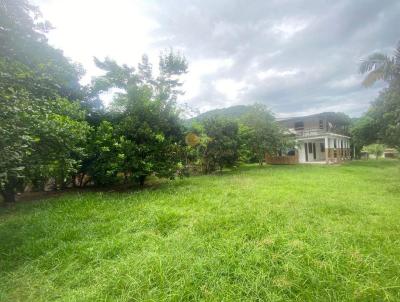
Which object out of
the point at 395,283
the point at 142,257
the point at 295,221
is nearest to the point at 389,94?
the point at 295,221

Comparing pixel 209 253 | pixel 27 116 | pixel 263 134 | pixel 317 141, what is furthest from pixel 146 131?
pixel 317 141

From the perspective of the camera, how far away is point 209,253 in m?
3.71

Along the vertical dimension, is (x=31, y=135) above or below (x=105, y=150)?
above

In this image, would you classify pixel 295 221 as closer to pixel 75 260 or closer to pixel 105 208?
pixel 75 260

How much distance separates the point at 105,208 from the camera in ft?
23.3

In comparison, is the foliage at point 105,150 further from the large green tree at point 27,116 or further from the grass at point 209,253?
the grass at point 209,253

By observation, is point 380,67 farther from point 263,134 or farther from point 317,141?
point 317,141

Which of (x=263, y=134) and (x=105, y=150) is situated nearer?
(x=105, y=150)

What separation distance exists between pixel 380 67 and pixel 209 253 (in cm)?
1276

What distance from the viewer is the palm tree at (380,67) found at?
10.5m

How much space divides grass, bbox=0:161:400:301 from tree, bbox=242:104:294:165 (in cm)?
1348

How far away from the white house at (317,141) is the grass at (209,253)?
18.3 m

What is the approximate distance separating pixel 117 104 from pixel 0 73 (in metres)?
6.89

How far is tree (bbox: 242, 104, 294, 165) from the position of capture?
65.3 ft
